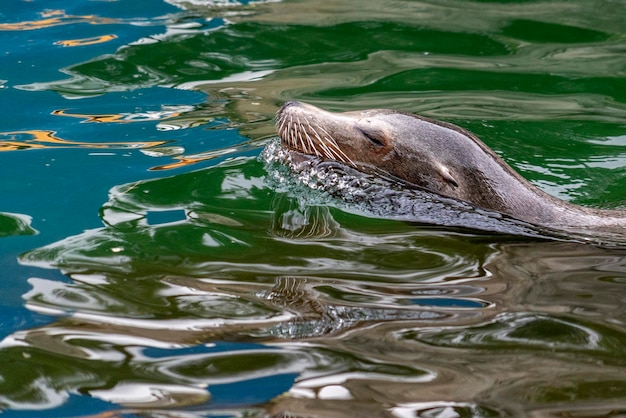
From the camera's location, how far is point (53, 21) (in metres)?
8.42

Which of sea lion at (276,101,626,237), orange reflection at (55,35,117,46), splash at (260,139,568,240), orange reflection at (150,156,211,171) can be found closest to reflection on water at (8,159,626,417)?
splash at (260,139,568,240)

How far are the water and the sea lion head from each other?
0.32 metres

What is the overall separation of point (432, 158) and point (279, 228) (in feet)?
3.52

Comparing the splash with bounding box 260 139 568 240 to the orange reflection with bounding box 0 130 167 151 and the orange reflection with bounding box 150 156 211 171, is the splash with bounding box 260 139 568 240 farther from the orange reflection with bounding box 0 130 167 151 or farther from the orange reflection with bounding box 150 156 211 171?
the orange reflection with bounding box 0 130 167 151

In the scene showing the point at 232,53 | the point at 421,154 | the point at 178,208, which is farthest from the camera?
the point at 232,53

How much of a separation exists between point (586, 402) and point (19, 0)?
740 cm

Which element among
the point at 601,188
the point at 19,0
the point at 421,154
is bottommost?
the point at 601,188

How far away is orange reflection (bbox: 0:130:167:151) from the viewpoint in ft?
19.0

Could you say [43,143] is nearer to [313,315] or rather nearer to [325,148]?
[325,148]

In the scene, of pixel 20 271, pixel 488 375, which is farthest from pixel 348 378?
pixel 20 271

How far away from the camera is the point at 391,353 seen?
3.21 meters

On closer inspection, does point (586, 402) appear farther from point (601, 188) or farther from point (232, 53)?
point (232, 53)

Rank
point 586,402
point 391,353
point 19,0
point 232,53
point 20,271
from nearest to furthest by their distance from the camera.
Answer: point 586,402 → point 391,353 → point 20,271 → point 232,53 → point 19,0

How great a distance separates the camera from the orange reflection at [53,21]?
8234 millimetres
